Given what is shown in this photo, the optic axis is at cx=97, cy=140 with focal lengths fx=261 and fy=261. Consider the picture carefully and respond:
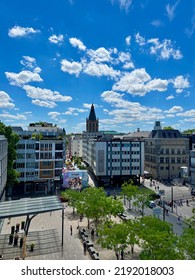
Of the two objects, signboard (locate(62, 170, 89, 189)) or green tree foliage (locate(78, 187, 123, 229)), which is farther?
signboard (locate(62, 170, 89, 189))

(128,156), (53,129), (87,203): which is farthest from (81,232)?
(53,129)

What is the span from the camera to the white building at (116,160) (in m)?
69.6

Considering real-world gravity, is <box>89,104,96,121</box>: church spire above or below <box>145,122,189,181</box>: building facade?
above

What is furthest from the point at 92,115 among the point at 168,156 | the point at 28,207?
the point at 28,207

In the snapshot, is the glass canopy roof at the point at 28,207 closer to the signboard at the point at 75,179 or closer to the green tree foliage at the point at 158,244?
the green tree foliage at the point at 158,244

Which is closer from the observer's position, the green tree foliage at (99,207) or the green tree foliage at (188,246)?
the green tree foliage at (188,246)

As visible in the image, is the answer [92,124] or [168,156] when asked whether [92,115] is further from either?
[168,156]

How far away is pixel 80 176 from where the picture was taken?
65.6m

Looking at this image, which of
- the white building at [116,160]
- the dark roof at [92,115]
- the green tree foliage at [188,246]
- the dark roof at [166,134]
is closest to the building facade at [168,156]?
the dark roof at [166,134]

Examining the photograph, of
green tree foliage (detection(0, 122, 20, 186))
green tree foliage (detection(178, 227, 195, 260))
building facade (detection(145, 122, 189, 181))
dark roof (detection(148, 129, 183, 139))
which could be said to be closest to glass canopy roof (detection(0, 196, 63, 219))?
green tree foliage (detection(178, 227, 195, 260))

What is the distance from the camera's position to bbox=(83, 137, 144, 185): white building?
6956cm

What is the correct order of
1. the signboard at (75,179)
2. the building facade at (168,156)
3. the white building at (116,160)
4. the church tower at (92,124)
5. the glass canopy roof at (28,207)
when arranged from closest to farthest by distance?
the glass canopy roof at (28,207), the signboard at (75,179), the white building at (116,160), the building facade at (168,156), the church tower at (92,124)

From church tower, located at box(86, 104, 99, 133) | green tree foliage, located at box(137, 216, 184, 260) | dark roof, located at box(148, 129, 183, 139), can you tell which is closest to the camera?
green tree foliage, located at box(137, 216, 184, 260)

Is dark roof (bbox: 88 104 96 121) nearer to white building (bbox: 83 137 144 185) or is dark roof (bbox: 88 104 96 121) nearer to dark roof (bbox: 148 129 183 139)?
dark roof (bbox: 148 129 183 139)
